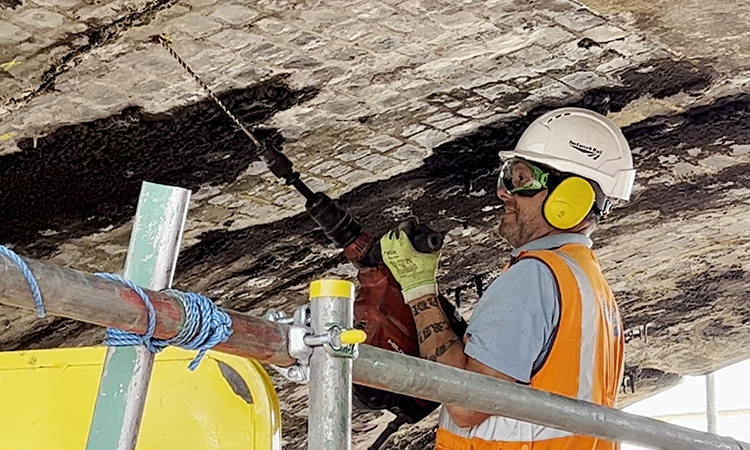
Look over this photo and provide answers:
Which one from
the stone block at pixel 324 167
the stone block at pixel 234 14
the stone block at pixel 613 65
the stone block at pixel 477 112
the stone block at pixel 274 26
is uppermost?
the stone block at pixel 234 14

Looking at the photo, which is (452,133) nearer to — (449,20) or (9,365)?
(449,20)

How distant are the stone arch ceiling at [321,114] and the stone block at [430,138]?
0.04 ft

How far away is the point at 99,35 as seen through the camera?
2.55 m

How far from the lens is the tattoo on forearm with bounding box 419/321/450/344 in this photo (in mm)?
2654

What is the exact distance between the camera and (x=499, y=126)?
11.2 ft

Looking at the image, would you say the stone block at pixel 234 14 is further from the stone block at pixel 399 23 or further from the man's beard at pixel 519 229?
the man's beard at pixel 519 229

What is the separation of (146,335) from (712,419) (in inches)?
307

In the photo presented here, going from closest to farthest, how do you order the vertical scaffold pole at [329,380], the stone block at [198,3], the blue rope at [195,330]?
1. the blue rope at [195,330]
2. the vertical scaffold pole at [329,380]
3. the stone block at [198,3]

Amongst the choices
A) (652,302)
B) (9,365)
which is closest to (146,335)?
(9,365)

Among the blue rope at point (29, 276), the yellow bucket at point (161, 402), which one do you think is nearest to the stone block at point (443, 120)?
the yellow bucket at point (161, 402)

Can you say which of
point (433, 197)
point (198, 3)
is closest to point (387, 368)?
point (198, 3)

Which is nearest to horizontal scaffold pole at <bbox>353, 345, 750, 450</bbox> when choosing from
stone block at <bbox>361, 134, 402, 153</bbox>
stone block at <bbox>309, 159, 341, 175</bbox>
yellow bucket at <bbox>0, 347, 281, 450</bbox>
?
yellow bucket at <bbox>0, 347, 281, 450</bbox>

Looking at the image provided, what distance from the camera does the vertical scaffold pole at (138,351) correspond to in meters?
1.36

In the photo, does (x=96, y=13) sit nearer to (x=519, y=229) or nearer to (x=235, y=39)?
(x=235, y=39)
